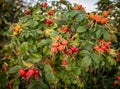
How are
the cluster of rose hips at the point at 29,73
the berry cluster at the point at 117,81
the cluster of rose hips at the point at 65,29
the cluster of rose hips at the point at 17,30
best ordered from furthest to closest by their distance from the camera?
the berry cluster at the point at 117,81 → the cluster of rose hips at the point at 17,30 → the cluster of rose hips at the point at 65,29 → the cluster of rose hips at the point at 29,73

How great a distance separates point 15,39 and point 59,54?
1.76ft

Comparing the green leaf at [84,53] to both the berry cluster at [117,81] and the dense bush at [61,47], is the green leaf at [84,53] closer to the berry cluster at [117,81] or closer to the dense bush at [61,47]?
the dense bush at [61,47]

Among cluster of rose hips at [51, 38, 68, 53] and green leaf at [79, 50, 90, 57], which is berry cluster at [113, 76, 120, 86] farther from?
cluster of rose hips at [51, 38, 68, 53]

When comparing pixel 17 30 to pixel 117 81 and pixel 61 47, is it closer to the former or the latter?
pixel 61 47

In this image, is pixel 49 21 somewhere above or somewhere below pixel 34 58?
above

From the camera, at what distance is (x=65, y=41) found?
8.73 feet

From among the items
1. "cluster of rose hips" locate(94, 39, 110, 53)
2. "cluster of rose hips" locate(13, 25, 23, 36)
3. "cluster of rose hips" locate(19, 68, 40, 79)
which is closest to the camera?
"cluster of rose hips" locate(19, 68, 40, 79)

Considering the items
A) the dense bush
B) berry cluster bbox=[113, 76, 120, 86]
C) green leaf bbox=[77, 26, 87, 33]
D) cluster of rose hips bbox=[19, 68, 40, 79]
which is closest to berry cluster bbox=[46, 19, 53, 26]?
the dense bush

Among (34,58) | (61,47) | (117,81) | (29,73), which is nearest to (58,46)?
(61,47)

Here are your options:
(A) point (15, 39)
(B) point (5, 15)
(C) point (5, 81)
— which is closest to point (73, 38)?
(A) point (15, 39)

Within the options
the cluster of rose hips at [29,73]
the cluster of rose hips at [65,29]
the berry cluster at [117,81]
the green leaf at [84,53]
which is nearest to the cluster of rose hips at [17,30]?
the cluster of rose hips at [65,29]

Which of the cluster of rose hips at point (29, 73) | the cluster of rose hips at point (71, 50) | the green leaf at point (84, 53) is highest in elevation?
the cluster of rose hips at point (71, 50)

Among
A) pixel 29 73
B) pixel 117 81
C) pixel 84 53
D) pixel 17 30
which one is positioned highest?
pixel 17 30

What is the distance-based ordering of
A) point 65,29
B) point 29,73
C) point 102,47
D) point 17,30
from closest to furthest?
point 29,73 < point 102,47 < point 65,29 < point 17,30
